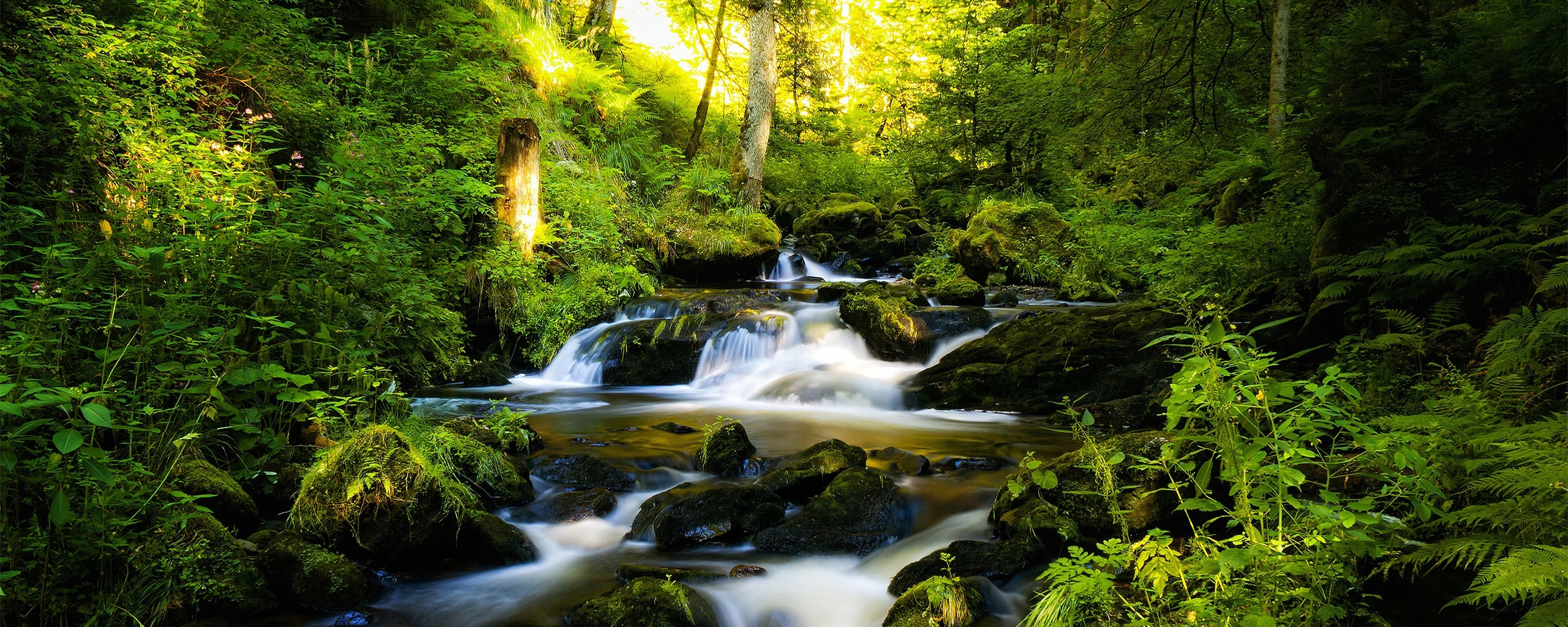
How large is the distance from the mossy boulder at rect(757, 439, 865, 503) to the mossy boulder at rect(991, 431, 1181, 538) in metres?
1.15

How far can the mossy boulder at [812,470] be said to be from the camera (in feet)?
16.3

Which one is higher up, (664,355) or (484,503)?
(664,355)

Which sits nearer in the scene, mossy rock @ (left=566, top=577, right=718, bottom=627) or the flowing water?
mossy rock @ (left=566, top=577, right=718, bottom=627)

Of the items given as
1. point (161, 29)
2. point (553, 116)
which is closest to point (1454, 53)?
point (161, 29)

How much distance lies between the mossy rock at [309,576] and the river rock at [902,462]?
3.57 m

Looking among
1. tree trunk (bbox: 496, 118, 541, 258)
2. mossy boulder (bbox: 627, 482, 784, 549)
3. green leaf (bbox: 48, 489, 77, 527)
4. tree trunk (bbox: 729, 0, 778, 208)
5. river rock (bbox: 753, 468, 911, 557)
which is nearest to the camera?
green leaf (bbox: 48, 489, 77, 527)

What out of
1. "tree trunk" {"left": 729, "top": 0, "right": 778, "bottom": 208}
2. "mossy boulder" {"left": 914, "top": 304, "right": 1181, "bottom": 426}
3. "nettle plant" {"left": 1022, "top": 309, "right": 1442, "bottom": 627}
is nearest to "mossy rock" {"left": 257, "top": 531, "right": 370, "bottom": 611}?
"nettle plant" {"left": 1022, "top": 309, "right": 1442, "bottom": 627}

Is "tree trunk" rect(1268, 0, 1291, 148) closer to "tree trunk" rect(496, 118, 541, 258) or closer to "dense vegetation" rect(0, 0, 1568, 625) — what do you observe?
"dense vegetation" rect(0, 0, 1568, 625)

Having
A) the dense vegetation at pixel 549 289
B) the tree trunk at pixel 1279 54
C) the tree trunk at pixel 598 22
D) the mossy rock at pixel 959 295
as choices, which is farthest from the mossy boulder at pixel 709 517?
the tree trunk at pixel 598 22

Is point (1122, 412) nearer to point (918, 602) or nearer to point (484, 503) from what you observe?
point (918, 602)

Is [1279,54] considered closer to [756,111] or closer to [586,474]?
[586,474]

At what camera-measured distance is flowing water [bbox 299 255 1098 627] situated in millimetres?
3865

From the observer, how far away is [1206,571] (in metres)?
2.37

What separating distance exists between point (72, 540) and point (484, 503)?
7.28 feet
